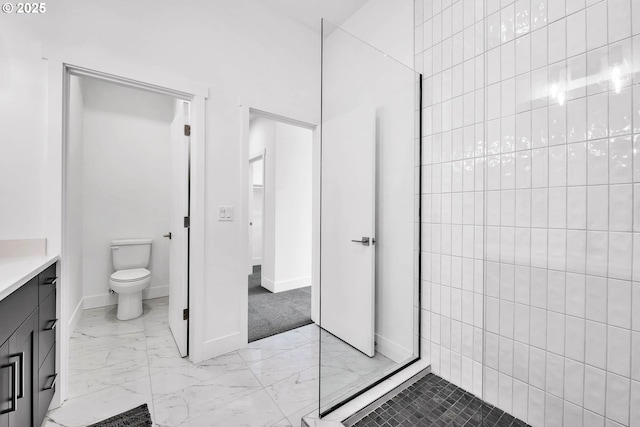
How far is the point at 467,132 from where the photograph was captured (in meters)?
1.58

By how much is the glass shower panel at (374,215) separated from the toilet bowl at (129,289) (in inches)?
75.9

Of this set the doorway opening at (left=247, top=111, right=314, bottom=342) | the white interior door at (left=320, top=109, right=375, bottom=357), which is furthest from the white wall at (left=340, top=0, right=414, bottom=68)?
the doorway opening at (left=247, top=111, right=314, bottom=342)

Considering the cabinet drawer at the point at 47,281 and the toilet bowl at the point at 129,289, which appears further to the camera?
the toilet bowl at the point at 129,289

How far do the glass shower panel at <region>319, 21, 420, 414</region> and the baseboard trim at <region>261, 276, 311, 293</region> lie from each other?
1774 mm

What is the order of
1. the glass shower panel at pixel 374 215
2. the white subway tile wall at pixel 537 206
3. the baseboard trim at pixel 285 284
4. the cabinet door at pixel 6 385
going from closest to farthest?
the cabinet door at pixel 6 385, the white subway tile wall at pixel 537 206, the glass shower panel at pixel 374 215, the baseboard trim at pixel 285 284

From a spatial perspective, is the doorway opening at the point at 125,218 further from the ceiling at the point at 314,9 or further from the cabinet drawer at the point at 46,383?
the ceiling at the point at 314,9

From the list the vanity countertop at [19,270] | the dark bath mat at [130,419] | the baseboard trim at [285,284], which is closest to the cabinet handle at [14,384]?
the vanity countertop at [19,270]

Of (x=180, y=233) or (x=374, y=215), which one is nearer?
(x=374, y=215)

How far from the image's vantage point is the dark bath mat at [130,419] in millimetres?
1337

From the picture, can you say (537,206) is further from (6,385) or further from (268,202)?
(268,202)

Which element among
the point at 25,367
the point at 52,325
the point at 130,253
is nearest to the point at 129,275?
the point at 130,253

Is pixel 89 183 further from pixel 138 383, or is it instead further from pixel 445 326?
pixel 445 326

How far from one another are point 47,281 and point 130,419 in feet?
2.61

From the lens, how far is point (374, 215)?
5.84 ft
